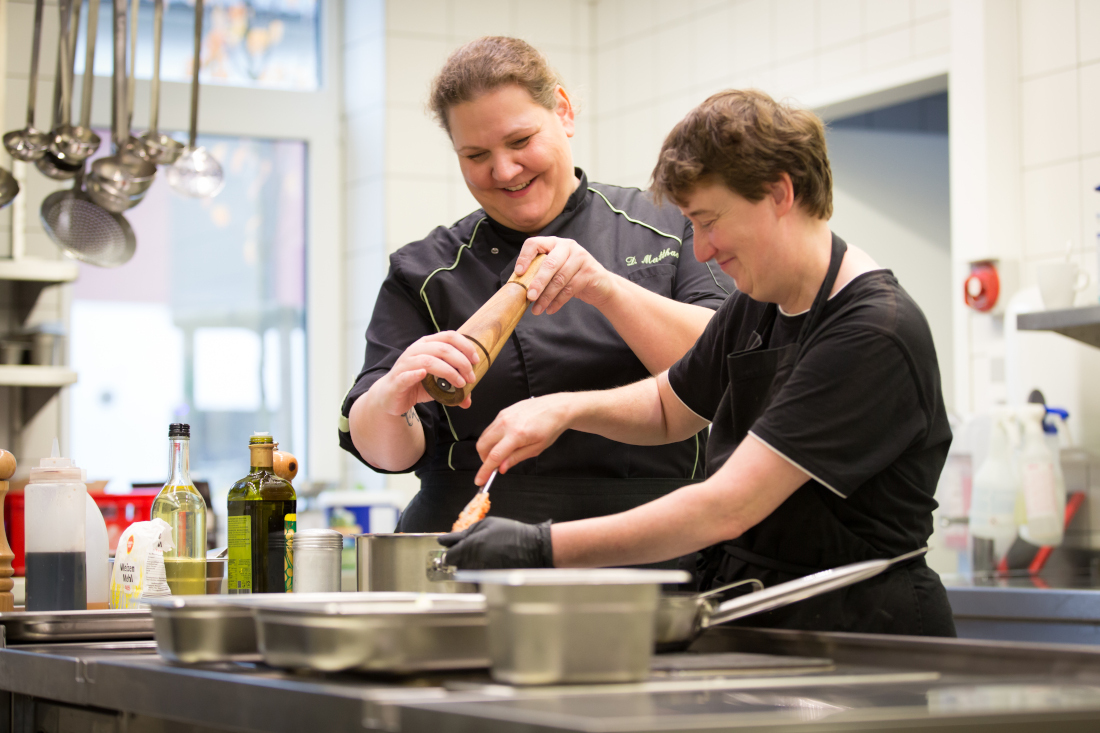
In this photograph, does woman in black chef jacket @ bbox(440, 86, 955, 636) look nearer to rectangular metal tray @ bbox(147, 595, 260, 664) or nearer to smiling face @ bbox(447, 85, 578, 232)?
rectangular metal tray @ bbox(147, 595, 260, 664)

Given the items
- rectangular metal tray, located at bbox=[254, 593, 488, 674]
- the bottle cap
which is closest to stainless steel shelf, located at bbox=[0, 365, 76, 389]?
the bottle cap

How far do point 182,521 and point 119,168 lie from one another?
5.99 feet

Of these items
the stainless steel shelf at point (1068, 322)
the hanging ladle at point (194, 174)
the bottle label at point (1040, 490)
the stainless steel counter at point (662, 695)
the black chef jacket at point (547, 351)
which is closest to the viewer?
the stainless steel counter at point (662, 695)

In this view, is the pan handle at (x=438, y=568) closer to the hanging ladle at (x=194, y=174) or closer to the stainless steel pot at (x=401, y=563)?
the stainless steel pot at (x=401, y=563)

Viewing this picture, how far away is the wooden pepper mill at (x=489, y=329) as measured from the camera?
1.45m

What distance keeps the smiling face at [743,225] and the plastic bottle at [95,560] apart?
2.85ft

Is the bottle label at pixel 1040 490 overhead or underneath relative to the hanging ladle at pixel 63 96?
underneath

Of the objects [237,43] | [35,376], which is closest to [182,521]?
[35,376]

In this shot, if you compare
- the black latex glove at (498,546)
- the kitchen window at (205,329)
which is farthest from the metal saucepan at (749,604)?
the kitchen window at (205,329)

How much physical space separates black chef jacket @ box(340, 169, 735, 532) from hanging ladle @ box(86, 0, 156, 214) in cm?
153

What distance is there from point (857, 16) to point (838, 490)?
282 centimetres

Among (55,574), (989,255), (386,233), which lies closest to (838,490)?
(55,574)

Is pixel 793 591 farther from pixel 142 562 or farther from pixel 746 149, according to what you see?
pixel 142 562

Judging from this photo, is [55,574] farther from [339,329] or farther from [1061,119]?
[339,329]
